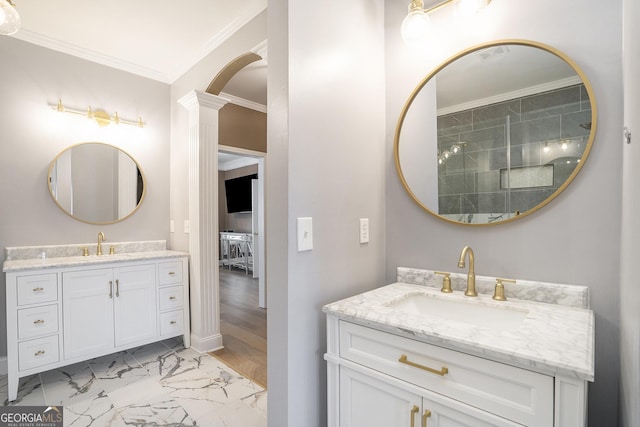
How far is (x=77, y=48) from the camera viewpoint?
2635mm

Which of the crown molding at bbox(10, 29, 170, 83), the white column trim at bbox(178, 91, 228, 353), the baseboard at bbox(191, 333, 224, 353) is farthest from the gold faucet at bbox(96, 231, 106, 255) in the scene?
the crown molding at bbox(10, 29, 170, 83)

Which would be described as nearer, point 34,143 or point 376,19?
point 376,19

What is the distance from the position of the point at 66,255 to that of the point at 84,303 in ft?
1.96

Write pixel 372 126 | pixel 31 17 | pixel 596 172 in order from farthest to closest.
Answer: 1. pixel 31 17
2. pixel 372 126
3. pixel 596 172

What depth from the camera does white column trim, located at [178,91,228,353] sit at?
9.04 ft

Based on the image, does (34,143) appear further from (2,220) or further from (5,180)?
(2,220)

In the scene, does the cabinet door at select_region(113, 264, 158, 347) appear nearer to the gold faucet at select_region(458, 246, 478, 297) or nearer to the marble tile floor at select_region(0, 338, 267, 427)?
the marble tile floor at select_region(0, 338, 267, 427)

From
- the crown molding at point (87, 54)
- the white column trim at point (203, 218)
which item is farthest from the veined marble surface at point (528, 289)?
the crown molding at point (87, 54)

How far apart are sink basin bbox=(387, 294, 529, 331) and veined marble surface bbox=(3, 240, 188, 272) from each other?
222cm

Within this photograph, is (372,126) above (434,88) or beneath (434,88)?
beneath

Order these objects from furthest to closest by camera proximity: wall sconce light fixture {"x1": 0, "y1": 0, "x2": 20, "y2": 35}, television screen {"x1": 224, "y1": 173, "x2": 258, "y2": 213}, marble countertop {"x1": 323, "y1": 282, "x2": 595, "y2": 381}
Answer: television screen {"x1": 224, "y1": 173, "x2": 258, "y2": 213}
wall sconce light fixture {"x1": 0, "y1": 0, "x2": 20, "y2": 35}
marble countertop {"x1": 323, "y1": 282, "x2": 595, "y2": 381}

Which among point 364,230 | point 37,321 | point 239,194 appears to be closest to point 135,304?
point 37,321

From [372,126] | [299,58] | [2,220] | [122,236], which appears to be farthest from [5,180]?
[372,126]

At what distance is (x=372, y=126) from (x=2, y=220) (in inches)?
113
